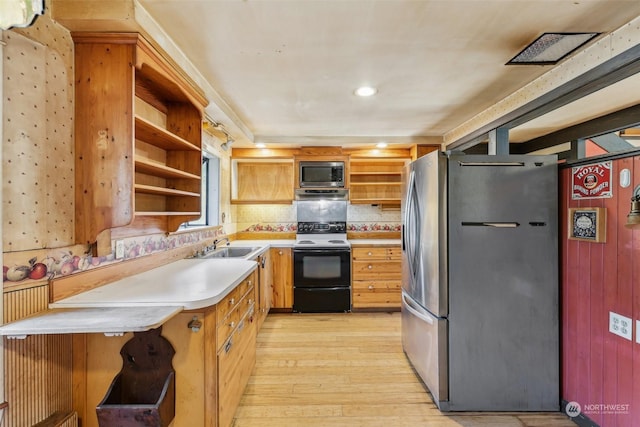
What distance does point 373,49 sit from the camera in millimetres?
1772

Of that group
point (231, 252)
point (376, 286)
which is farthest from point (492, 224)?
point (231, 252)

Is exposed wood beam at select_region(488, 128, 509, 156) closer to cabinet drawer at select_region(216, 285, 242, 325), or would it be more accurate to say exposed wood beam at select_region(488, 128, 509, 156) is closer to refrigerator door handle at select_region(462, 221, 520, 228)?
refrigerator door handle at select_region(462, 221, 520, 228)

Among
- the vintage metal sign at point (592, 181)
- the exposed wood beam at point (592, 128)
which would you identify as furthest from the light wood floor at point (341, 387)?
the exposed wood beam at point (592, 128)

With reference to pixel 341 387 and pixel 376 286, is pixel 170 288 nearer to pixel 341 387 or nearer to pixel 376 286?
pixel 341 387

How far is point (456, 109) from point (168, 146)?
2.58 m

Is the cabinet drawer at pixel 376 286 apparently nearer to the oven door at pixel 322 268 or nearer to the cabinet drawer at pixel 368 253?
the oven door at pixel 322 268

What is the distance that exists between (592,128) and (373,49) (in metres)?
2.74

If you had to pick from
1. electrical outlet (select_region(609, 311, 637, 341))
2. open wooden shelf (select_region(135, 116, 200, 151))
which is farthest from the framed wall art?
open wooden shelf (select_region(135, 116, 200, 151))

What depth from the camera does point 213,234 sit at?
343cm

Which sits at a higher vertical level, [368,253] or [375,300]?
[368,253]

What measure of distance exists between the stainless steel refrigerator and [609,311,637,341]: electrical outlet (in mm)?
→ 318

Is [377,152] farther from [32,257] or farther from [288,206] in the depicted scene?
[32,257]

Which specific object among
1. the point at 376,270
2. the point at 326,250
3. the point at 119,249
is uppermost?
the point at 119,249

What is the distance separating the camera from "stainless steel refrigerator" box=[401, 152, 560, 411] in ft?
6.48
